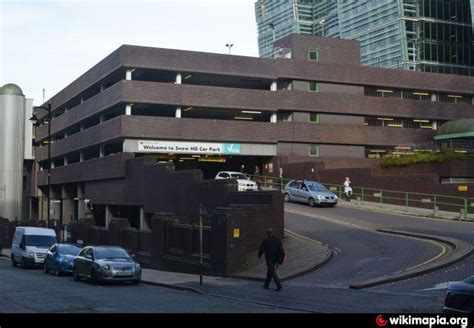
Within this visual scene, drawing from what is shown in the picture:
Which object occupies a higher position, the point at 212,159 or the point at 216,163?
the point at 212,159

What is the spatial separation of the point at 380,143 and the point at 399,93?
6.17m

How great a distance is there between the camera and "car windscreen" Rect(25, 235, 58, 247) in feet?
120

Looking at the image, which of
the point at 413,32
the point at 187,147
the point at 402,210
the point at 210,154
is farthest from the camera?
the point at 413,32

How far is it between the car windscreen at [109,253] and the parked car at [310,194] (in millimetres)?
21001

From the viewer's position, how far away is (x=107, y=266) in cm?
2411

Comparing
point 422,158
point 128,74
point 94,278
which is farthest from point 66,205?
point 94,278

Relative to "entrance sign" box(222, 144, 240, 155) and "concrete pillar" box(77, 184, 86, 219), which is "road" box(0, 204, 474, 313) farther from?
"concrete pillar" box(77, 184, 86, 219)

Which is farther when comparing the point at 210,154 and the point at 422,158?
the point at 210,154

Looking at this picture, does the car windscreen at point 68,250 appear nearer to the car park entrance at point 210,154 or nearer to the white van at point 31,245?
the white van at point 31,245

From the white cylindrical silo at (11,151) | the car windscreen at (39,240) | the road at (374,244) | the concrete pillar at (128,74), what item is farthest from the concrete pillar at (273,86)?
the white cylindrical silo at (11,151)

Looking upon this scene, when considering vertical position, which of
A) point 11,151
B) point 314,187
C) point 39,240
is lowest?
point 39,240

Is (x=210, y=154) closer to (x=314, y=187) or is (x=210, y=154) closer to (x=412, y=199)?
(x=314, y=187)

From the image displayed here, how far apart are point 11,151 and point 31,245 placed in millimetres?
50015

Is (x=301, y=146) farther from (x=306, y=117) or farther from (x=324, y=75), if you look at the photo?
(x=324, y=75)
